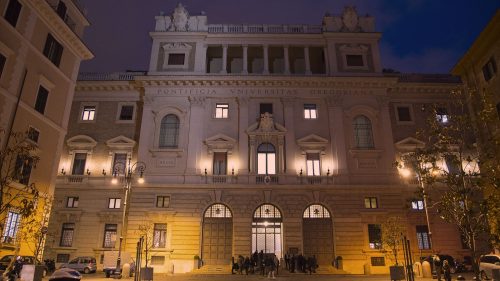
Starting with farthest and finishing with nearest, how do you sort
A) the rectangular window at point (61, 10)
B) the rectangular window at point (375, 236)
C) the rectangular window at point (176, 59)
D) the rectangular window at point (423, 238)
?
the rectangular window at point (176, 59) → the rectangular window at point (423, 238) → the rectangular window at point (375, 236) → the rectangular window at point (61, 10)

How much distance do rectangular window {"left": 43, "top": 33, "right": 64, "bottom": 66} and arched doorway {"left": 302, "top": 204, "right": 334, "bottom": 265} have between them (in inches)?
894

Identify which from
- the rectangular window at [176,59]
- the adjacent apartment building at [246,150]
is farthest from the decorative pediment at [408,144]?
the rectangular window at [176,59]

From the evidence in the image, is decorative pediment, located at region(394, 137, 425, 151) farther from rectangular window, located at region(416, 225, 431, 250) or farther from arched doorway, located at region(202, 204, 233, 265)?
arched doorway, located at region(202, 204, 233, 265)

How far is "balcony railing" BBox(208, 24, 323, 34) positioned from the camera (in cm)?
3750

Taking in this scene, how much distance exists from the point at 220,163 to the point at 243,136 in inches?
124

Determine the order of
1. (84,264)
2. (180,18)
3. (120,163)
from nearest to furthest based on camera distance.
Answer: (84,264) → (120,163) → (180,18)

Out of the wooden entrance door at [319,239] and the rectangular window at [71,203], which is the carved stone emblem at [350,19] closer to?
the wooden entrance door at [319,239]

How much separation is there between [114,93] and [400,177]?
90.3 feet

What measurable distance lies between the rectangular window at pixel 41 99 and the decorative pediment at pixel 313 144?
2008cm

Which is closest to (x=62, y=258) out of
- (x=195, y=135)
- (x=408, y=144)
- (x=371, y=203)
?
(x=195, y=135)

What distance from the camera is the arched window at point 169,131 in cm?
3400

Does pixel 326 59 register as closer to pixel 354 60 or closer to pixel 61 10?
pixel 354 60

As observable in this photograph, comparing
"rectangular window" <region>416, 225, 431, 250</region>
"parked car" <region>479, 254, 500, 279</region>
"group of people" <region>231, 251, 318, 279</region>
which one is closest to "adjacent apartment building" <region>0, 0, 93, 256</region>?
"group of people" <region>231, 251, 318, 279</region>

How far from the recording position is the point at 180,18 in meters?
37.6
